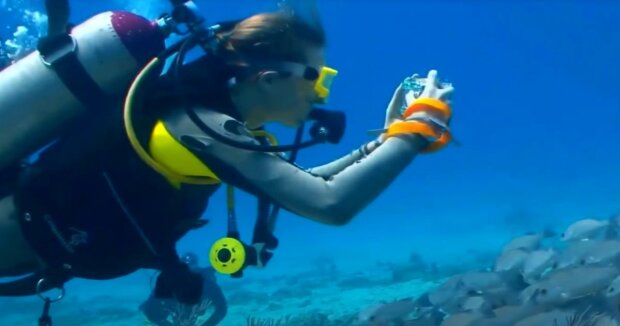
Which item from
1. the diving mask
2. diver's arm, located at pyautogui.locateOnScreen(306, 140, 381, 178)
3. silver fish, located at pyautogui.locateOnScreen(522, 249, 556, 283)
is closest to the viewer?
the diving mask

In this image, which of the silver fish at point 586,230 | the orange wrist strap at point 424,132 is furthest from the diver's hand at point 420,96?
the silver fish at point 586,230

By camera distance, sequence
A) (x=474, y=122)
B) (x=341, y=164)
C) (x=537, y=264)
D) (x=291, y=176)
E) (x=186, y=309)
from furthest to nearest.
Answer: (x=474, y=122) → (x=186, y=309) → (x=537, y=264) → (x=341, y=164) → (x=291, y=176)

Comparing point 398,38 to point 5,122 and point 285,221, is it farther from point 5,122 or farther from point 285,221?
point 5,122

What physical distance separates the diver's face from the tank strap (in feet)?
3.31

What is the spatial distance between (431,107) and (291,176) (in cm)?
72

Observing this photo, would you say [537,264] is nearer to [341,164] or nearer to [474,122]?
[341,164]

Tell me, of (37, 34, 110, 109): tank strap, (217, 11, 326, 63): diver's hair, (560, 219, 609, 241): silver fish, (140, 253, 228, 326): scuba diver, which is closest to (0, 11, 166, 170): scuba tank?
(37, 34, 110, 109): tank strap

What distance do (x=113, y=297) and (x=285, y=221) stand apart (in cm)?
2700

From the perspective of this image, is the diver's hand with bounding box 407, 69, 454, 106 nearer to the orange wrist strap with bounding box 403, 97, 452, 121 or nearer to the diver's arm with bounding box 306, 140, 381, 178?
the orange wrist strap with bounding box 403, 97, 452, 121

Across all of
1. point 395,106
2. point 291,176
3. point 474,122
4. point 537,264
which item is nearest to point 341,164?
point 395,106

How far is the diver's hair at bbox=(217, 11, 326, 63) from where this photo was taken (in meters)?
3.12

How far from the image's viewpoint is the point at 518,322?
627cm

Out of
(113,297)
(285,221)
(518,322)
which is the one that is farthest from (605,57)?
(518,322)

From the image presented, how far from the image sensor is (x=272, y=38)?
10.2 ft
